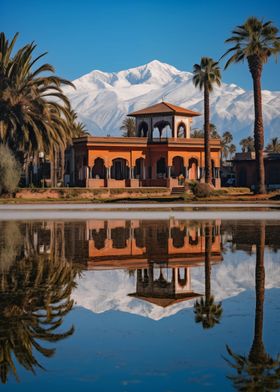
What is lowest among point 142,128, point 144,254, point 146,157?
point 144,254

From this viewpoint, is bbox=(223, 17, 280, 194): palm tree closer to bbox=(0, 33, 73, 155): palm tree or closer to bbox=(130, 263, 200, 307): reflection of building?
bbox=(0, 33, 73, 155): palm tree

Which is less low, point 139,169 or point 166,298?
point 139,169

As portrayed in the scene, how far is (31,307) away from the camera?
29.6ft

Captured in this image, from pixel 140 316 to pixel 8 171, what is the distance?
3808cm

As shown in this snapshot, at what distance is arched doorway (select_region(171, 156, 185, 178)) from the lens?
227 feet

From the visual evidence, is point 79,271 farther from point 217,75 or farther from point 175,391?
point 217,75

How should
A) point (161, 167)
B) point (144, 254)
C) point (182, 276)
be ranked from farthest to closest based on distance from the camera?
1. point (161, 167)
2. point (144, 254)
3. point (182, 276)

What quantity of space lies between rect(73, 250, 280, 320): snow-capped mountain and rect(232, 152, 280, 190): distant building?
56107 millimetres

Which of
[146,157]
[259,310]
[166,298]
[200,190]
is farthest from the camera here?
[146,157]

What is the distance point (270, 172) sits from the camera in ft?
235

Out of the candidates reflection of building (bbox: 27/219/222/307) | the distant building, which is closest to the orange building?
the distant building

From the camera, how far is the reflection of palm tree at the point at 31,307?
6812mm

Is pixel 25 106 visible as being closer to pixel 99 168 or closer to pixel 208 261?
pixel 99 168

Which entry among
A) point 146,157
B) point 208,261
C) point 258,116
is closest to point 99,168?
point 146,157
